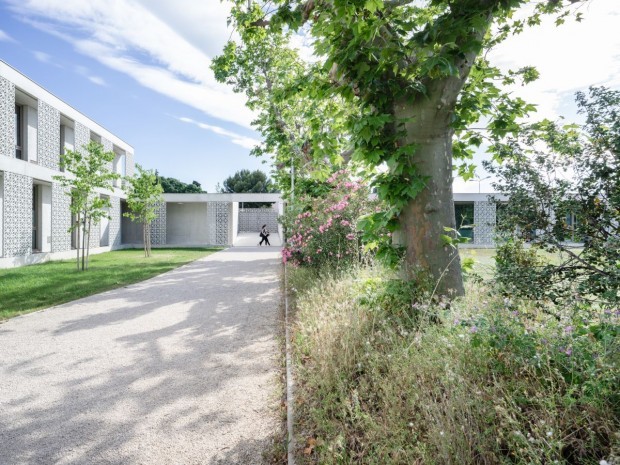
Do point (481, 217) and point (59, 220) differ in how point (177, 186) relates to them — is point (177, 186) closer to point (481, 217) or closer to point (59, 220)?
point (59, 220)

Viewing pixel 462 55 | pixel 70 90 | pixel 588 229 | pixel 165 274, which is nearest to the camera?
pixel 588 229

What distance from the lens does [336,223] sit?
25.9 feet

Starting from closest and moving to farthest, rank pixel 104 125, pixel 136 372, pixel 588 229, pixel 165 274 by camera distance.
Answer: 1. pixel 588 229
2. pixel 136 372
3. pixel 165 274
4. pixel 104 125

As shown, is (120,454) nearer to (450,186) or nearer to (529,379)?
(529,379)

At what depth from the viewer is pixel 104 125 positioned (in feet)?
72.1

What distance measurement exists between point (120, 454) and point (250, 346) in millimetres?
2337

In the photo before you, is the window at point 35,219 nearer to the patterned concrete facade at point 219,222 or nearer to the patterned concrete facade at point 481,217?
the patterned concrete facade at point 219,222

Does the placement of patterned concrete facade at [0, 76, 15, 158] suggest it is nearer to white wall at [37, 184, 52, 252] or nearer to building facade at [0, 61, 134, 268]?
building facade at [0, 61, 134, 268]

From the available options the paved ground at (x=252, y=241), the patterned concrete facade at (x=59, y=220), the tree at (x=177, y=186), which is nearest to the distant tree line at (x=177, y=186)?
the tree at (x=177, y=186)

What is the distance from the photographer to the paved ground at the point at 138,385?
269 cm

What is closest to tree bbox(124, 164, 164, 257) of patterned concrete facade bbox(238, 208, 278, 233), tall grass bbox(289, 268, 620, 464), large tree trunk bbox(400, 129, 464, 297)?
large tree trunk bbox(400, 129, 464, 297)

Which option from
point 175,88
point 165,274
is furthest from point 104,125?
point 165,274

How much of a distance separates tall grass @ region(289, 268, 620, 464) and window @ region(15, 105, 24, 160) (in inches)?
670

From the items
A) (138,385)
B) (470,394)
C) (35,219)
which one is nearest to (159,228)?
(35,219)
